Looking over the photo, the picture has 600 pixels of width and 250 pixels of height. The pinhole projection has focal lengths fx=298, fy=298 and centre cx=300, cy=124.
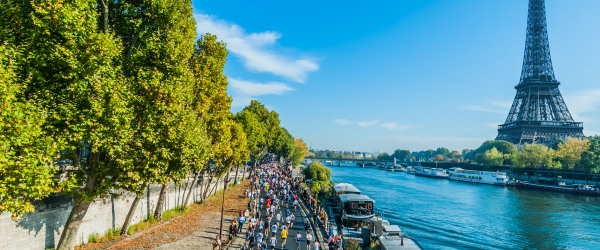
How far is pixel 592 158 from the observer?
71.4 meters

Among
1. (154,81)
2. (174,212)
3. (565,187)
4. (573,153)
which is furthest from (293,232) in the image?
(573,153)

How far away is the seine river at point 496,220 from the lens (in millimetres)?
32594

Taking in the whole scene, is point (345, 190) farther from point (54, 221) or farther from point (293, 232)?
point (54, 221)

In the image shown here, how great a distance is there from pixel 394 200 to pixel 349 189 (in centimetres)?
2019

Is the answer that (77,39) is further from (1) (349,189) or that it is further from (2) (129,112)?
(1) (349,189)

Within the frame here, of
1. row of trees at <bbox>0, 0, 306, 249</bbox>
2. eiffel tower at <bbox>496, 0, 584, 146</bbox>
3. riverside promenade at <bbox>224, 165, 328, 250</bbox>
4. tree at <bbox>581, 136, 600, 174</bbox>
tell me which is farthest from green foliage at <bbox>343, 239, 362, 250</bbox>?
eiffel tower at <bbox>496, 0, 584, 146</bbox>

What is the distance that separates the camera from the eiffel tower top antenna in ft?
412

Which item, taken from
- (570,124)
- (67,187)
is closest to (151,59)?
(67,187)

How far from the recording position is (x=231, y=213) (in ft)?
92.9

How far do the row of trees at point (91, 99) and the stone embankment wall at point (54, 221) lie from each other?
1367 mm

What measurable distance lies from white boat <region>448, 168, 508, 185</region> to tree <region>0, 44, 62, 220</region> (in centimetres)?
9967

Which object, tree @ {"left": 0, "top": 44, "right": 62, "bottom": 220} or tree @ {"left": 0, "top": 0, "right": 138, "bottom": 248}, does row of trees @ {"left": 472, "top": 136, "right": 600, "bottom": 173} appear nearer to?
tree @ {"left": 0, "top": 0, "right": 138, "bottom": 248}

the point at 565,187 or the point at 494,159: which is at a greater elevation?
the point at 494,159

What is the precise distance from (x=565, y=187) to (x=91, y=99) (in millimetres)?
95330
